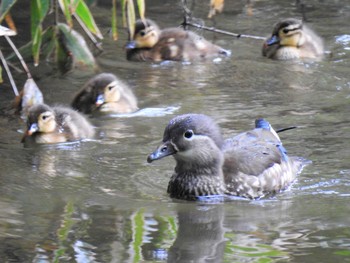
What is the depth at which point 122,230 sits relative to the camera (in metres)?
5.07

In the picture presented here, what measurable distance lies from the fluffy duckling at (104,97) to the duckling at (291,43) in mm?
1728

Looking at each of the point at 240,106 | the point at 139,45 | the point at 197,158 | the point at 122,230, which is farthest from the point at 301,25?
the point at 122,230

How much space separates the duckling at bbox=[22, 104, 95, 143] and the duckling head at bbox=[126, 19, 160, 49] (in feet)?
7.12

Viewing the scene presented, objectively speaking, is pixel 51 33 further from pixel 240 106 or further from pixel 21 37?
pixel 21 37

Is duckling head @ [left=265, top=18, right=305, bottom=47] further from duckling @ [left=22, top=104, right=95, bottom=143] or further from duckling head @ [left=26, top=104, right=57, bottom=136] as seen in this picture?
duckling head @ [left=26, top=104, right=57, bottom=136]

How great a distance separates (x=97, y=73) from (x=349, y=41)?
242cm

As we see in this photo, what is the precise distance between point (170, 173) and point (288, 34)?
3428 millimetres

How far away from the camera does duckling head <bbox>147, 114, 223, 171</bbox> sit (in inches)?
227

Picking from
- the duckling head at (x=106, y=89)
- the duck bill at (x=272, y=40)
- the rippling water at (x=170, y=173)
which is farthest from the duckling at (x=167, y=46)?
the duckling head at (x=106, y=89)

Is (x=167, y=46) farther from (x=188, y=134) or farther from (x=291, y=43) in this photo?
(x=188, y=134)

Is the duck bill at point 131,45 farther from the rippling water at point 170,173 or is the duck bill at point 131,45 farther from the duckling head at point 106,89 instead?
the duckling head at point 106,89

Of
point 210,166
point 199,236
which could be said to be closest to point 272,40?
point 210,166

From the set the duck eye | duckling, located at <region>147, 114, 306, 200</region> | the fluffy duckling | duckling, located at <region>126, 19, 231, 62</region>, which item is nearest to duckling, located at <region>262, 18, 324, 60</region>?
duckling, located at <region>126, 19, 231, 62</region>

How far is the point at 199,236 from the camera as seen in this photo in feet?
16.6
